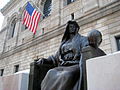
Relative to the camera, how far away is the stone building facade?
249 inches

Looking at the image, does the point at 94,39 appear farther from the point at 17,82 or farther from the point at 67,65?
the point at 17,82

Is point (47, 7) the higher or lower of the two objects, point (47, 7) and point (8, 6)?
the lower

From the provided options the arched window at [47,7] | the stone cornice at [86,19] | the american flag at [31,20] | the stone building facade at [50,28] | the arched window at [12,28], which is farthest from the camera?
the arched window at [12,28]

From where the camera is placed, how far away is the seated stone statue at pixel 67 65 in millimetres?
1976

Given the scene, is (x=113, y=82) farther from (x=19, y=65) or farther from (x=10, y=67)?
(x=10, y=67)

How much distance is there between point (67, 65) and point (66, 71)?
0.33 meters

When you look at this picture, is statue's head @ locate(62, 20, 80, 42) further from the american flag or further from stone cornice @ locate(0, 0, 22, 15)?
stone cornice @ locate(0, 0, 22, 15)

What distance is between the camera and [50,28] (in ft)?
31.2

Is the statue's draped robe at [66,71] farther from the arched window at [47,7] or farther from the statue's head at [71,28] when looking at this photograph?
the arched window at [47,7]

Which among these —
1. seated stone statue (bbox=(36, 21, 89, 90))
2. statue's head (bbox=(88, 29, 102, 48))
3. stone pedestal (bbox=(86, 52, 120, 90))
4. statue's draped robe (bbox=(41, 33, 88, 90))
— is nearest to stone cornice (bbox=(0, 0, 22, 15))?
seated stone statue (bbox=(36, 21, 89, 90))

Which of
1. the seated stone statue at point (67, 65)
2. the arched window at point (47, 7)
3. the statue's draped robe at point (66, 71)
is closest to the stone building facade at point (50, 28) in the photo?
the arched window at point (47, 7)

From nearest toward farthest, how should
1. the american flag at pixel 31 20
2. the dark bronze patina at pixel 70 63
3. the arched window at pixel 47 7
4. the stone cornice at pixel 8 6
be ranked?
1. the dark bronze patina at pixel 70 63
2. the american flag at pixel 31 20
3. the arched window at pixel 47 7
4. the stone cornice at pixel 8 6

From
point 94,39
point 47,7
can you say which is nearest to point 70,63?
point 94,39

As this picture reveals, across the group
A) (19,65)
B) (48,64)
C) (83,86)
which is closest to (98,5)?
(48,64)
